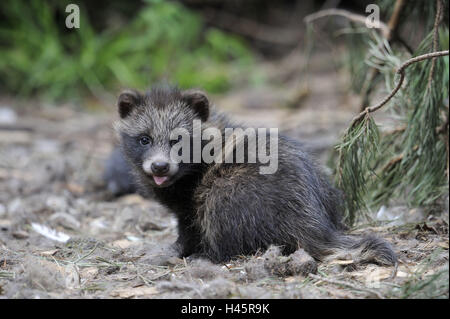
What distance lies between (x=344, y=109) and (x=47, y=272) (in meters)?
7.68

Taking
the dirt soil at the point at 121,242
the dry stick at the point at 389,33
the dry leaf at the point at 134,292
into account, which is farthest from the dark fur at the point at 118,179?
the dry leaf at the point at 134,292

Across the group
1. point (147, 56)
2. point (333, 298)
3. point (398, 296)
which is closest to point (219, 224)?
point (333, 298)

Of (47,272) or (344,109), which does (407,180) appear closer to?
(47,272)

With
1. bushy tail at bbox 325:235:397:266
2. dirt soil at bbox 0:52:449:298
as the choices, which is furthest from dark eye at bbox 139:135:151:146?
bushy tail at bbox 325:235:397:266

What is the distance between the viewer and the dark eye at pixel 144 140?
504 cm

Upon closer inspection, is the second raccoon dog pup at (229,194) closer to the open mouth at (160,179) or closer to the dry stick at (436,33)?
the open mouth at (160,179)

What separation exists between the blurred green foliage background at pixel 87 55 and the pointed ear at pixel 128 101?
5.91 meters

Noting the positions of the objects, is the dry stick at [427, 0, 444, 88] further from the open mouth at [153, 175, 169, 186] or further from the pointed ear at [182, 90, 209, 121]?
the open mouth at [153, 175, 169, 186]

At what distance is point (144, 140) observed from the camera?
5.07 metres

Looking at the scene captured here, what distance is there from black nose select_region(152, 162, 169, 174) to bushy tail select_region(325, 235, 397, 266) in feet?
4.87

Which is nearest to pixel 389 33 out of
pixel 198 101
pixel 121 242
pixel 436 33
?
pixel 436 33

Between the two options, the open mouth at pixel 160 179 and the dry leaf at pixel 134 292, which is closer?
the dry leaf at pixel 134 292

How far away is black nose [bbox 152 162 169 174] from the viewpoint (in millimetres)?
4723
